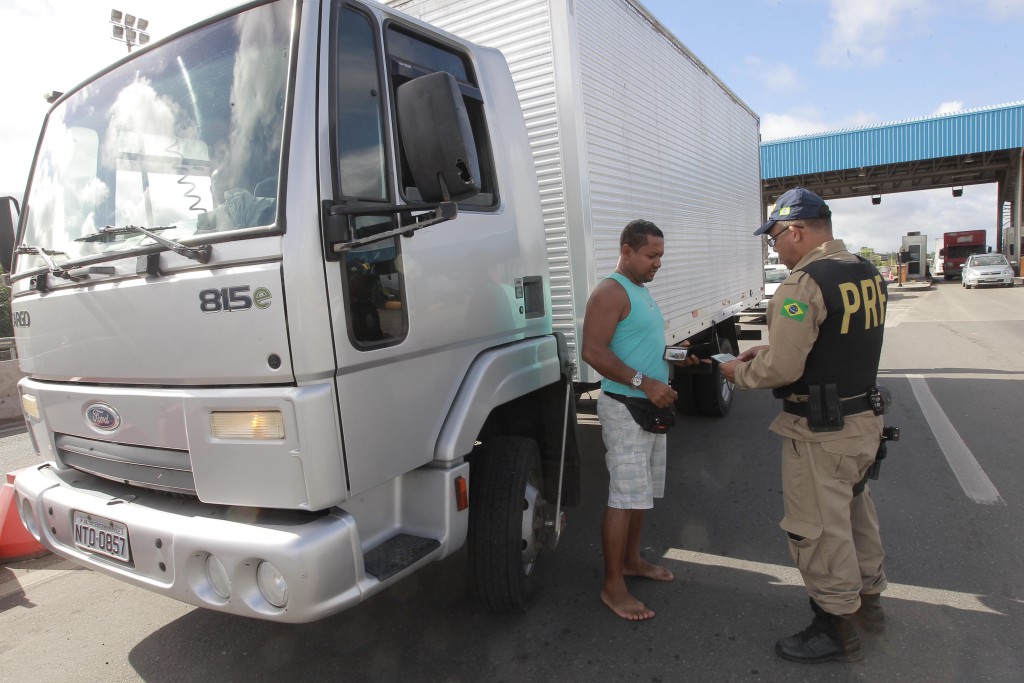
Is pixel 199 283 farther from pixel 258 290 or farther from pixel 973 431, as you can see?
pixel 973 431

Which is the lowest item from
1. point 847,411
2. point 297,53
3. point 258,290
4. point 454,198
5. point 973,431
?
point 973,431

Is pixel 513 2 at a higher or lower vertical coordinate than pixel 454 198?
higher

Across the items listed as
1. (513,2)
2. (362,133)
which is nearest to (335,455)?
(362,133)

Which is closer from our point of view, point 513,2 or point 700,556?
point 513,2

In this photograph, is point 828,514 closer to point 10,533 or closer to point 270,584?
point 270,584

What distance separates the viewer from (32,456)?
633 cm

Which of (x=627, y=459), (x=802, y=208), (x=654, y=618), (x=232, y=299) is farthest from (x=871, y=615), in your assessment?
(x=232, y=299)

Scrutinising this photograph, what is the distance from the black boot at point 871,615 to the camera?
Result: 2752 mm

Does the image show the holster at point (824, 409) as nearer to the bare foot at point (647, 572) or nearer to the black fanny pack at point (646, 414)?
the black fanny pack at point (646, 414)

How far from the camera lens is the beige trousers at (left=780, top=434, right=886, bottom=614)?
252 centimetres

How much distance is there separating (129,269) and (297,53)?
3.07 feet

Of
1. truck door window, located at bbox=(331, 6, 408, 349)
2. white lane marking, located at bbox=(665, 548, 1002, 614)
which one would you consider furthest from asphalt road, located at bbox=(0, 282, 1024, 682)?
truck door window, located at bbox=(331, 6, 408, 349)

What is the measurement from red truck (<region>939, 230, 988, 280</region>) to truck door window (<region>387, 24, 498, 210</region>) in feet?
138

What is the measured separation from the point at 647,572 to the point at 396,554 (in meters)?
1.64
